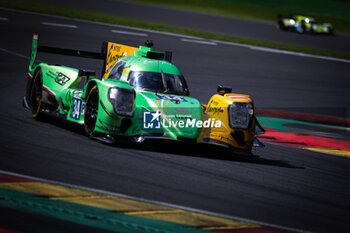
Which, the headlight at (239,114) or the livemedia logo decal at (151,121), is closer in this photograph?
the livemedia logo decal at (151,121)

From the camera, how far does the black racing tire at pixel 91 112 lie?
10.0 m

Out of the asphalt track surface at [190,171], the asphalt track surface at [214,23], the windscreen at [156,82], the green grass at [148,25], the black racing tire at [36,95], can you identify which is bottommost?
the asphalt track surface at [190,171]

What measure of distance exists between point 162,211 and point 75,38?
16355mm

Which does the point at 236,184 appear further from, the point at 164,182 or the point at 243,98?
the point at 243,98

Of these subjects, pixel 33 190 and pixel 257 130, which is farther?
pixel 257 130

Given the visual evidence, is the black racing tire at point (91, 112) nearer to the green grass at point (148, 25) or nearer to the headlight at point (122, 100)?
the headlight at point (122, 100)

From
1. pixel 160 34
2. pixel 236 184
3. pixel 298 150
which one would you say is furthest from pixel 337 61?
pixel 236 184

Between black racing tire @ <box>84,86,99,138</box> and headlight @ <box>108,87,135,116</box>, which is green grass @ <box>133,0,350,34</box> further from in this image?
headlight @ <box>108,87,135,116</box>

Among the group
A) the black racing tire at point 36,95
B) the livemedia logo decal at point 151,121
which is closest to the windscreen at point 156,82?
the livemedia logo decal at point 151,121

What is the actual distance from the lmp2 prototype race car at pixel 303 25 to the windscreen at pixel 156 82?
2352 centimetres

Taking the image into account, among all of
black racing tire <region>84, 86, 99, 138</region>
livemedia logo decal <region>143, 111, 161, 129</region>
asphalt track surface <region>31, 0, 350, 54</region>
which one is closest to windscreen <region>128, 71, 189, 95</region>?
black racing tire <region>84, 86, 99, 138</region>

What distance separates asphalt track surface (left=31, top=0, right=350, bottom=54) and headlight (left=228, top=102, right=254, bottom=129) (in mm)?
19263

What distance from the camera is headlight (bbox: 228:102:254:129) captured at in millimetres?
10070

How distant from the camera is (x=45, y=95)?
37.4 ft
